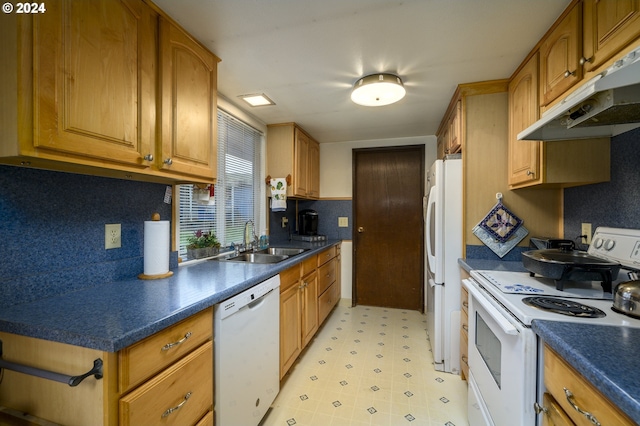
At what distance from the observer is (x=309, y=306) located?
2406 mm

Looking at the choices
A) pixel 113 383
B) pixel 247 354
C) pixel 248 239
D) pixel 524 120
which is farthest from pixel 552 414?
pixel 248 239

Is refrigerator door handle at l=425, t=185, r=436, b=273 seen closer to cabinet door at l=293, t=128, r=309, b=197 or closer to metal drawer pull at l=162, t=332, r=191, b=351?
cabinet door at l=293, t=128, r=309, b=197

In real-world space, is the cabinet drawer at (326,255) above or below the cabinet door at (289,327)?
above

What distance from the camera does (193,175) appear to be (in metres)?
1.50

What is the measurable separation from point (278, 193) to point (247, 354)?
68.2 inches

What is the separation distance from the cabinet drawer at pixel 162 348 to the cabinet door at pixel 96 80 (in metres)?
0.70

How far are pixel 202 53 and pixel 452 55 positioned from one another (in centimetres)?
149

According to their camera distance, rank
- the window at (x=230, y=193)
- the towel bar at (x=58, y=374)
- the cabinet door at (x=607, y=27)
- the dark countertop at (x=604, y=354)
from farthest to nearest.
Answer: the window at (x=230, y=193) → the cabinet door at (x=607, y=27) → the towel bar at (x=58, y=374) → the dark countertop at (x=604, y=354)

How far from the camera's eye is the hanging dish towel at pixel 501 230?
200 centimetres

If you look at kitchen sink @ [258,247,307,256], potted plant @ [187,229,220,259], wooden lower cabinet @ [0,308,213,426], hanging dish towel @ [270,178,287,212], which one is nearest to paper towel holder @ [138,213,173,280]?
potted plant @ [187,229,220,259]

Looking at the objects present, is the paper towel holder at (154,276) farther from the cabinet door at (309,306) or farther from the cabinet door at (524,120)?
the cabinet door at (524,120)

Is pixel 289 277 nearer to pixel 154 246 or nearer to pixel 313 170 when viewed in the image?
pixel 154 246

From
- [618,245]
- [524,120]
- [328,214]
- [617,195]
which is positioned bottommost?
[618,245]

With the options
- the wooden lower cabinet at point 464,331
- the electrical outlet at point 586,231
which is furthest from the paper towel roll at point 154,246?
the electrical outlet at point 586,231
